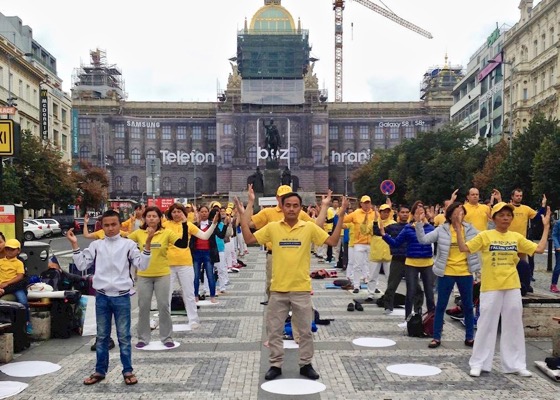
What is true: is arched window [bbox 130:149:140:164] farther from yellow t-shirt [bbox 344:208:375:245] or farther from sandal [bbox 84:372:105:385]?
sandal [bbox 84:372:105:385]

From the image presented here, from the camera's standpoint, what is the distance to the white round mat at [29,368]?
7.05m

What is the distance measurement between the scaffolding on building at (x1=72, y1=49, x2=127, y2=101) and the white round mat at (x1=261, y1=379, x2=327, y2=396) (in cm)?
9466

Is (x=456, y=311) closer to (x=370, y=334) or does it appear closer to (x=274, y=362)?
(x=370, y=334)

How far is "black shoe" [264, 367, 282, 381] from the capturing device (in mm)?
6727

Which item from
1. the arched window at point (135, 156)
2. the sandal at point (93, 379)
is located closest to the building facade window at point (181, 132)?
the arched window at point (135, 156)

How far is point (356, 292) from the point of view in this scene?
43.4 ft

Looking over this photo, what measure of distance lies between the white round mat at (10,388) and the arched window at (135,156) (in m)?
92.1

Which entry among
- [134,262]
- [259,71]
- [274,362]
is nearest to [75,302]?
[134,262]

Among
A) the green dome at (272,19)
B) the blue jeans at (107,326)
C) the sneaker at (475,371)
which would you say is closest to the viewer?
the blue jeans at (107,326)

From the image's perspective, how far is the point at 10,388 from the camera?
6.43 m

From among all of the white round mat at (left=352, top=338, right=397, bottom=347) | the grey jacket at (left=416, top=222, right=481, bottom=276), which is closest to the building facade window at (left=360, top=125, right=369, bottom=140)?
the white round mat at (left=352, top=338, right=397, bottom=347)

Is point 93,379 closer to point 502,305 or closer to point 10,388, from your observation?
point 10,388

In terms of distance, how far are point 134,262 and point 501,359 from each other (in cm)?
401

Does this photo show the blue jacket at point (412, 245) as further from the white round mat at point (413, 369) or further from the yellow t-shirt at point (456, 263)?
the white round mat at point (413, 369)
